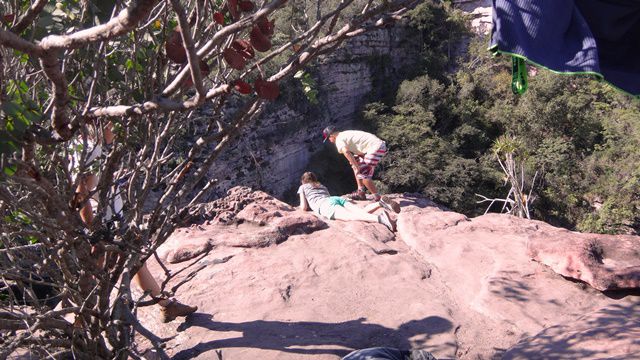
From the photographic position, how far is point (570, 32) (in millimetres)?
2229

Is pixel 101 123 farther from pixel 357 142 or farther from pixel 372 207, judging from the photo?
pixel 357 142

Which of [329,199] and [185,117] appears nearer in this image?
[185,117]

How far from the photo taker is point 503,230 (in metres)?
4.68

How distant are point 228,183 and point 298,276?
8.51 meters

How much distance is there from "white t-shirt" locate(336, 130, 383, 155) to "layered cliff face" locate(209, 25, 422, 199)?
13.8 ft

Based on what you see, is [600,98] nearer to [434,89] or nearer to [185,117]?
[434,89]

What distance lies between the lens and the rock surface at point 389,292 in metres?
2.76

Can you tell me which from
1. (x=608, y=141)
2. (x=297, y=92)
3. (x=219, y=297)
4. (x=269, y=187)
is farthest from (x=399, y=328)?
(x=608, y=141)

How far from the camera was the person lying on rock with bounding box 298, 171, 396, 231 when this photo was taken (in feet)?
16.5

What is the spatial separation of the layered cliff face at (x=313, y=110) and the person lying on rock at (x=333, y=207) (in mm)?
4679

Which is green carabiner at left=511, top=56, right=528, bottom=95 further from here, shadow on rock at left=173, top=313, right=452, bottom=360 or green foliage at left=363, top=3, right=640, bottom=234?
green foliage at left=363, top=3, right=640, bottom=234

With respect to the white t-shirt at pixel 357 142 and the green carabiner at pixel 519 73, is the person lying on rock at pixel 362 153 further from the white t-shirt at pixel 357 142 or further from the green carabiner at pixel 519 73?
the green carabiner at pixel 519 73

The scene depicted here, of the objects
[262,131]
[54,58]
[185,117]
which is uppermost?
[54,58]

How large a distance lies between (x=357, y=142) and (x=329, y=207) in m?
1.32
